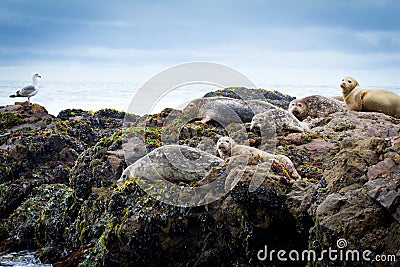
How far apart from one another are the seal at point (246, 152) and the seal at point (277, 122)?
1237 millimetres

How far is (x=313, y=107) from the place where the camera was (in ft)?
41.8

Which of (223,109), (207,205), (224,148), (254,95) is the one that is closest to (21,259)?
(207,205)

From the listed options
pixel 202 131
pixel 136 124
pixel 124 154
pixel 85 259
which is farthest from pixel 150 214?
pixel 136 124

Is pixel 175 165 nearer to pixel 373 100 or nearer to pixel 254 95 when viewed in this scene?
pixel 373 100

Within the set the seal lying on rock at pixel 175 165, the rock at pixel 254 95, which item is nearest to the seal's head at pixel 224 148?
the seal lying on rock at pixel 175 165

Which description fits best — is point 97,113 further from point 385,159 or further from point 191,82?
point 385,159

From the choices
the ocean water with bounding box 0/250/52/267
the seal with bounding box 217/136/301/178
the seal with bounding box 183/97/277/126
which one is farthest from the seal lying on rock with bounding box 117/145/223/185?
the seal with bounding box 183/97/277/126

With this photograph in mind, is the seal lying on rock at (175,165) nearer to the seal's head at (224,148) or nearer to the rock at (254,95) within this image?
the seal's head at (224,148)

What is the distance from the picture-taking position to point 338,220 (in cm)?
584

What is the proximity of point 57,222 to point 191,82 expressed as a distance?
13.0 feet

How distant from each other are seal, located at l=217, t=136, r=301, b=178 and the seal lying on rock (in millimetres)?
430

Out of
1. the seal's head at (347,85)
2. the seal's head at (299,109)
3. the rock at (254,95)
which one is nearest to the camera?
the seal's head at (347,85)

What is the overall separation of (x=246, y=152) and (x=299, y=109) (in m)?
4.73

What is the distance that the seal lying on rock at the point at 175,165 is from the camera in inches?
320
